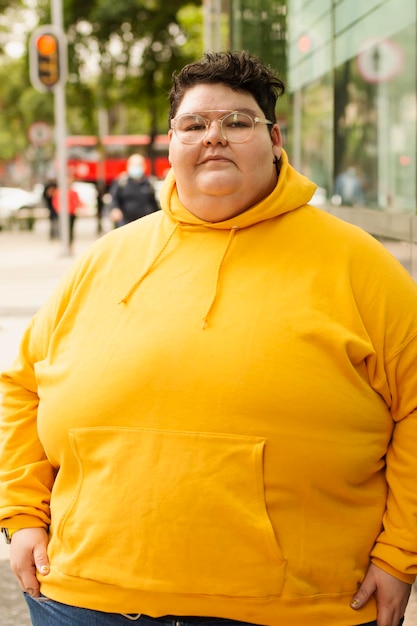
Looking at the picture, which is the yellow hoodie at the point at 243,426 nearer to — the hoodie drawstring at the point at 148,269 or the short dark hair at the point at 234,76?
the hoodie drawstring at the point at 148,269

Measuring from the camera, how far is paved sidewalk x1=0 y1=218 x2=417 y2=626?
385 cm

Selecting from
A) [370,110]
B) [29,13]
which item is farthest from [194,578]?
[29,13]

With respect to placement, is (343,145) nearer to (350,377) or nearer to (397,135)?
(397,135)

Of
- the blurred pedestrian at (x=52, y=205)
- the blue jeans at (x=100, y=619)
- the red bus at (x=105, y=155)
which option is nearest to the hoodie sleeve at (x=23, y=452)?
the blue jeans at (x=100, y=619)

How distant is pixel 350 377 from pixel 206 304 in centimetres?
32

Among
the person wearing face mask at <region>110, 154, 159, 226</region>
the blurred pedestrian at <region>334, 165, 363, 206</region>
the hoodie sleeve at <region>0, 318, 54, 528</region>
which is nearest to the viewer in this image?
the hoodie sleeve at <region>0, 318, 54, 528</region>

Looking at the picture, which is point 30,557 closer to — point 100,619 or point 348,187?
point 100,619

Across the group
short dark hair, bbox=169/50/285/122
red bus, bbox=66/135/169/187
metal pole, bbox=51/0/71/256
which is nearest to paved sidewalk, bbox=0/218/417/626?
metal pole, bbox=51/0/71/256

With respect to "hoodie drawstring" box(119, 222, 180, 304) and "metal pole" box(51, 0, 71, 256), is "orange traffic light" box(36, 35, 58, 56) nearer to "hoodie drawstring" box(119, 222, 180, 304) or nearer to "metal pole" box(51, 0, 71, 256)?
"metal pole" box(51, 0, 71, 256)

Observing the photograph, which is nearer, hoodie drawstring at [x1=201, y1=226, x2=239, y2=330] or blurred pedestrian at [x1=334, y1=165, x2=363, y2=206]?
hoodie drawstring at [x1=201, y1=226, x2=239, y2=330]

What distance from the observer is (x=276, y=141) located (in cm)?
236

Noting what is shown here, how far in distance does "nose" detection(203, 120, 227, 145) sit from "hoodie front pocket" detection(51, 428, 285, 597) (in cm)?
60

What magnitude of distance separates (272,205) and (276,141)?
0.64 ft

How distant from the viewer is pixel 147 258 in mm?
2285
